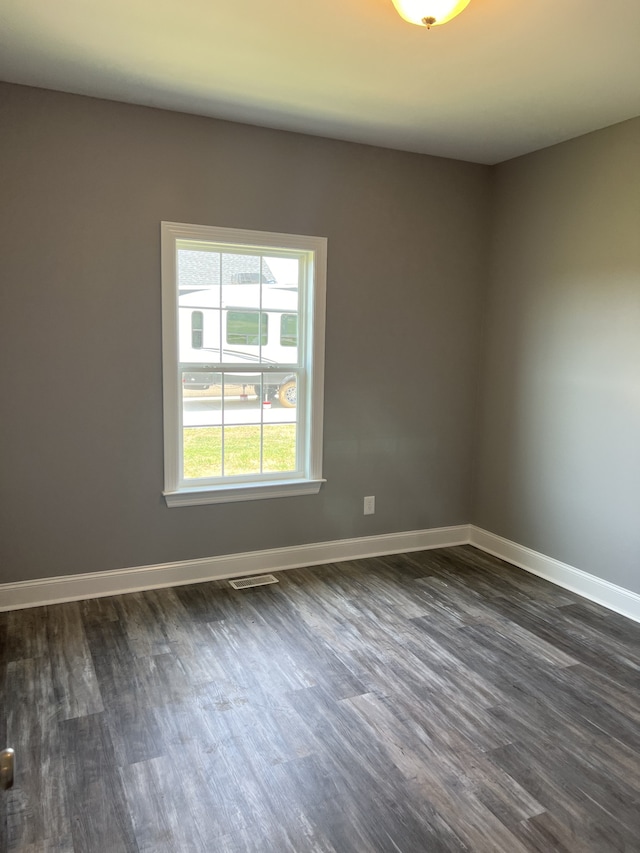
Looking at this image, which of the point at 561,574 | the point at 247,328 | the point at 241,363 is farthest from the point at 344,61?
the point at 561,574

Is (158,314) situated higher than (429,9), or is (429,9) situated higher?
(429,9)

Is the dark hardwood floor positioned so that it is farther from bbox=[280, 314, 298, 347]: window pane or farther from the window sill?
bbox=[280, 314, 298, 347]: window pane

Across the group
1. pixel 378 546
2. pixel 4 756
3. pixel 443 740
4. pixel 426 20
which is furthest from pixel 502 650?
pixel 426 20

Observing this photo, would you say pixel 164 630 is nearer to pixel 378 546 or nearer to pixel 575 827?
pixel 378 546

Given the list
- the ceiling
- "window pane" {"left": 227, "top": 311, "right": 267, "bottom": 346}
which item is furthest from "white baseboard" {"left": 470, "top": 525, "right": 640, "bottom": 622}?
the ceiling

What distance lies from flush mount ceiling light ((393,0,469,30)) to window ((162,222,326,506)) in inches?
65.5

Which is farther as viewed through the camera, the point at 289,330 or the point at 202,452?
the point at 289,330

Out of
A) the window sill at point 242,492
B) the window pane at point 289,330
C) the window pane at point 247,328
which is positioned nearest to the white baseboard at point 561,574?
the window sill at point 242,492

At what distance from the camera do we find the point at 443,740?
2.20 metres

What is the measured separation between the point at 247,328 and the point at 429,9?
2011 millimetres

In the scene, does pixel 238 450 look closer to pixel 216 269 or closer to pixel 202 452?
pixel 202 452

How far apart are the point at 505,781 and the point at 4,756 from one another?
5.11 feet

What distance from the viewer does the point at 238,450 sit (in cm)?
369

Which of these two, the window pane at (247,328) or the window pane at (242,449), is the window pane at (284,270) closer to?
the window pane at (247,328)
